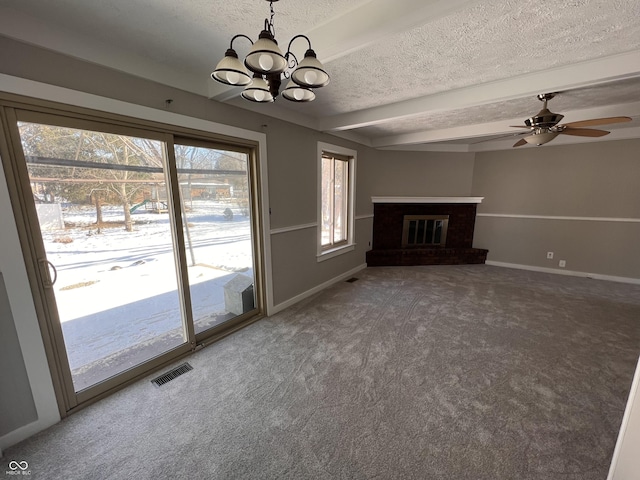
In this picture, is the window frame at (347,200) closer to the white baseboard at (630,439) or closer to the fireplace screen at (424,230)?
the fireplace screen at (424,230)

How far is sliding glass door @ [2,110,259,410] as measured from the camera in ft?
5.24

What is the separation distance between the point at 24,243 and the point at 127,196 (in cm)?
63

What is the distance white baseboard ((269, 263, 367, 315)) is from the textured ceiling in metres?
2.34

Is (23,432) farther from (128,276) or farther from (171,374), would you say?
(128,276)

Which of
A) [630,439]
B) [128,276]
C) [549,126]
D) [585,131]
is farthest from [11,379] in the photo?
[585,131]

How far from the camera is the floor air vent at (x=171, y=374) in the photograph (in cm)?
201

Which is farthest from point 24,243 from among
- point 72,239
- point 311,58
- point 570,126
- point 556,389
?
point 570,126

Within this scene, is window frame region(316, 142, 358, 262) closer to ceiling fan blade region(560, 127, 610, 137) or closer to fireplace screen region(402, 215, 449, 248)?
fireplace screen region(402, 215, 449, 248)

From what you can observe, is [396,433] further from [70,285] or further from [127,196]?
A: [127,196]

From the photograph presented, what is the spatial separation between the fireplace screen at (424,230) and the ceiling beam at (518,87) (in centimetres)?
275

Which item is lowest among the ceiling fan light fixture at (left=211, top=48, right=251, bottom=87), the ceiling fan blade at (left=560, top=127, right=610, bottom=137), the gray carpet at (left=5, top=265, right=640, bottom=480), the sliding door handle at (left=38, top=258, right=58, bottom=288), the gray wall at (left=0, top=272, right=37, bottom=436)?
the gray carpet at (left=5, top=265, right=640, bottom=480)

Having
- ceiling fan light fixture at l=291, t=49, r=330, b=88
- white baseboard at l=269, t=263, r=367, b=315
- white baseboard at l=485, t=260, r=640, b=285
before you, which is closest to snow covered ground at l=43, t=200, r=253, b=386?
white baseboard at l=269, t=263, r=367, b=315

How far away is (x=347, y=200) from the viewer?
4406mm

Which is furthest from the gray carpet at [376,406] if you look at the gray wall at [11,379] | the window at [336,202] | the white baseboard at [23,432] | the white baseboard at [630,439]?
the window at [336,202]
